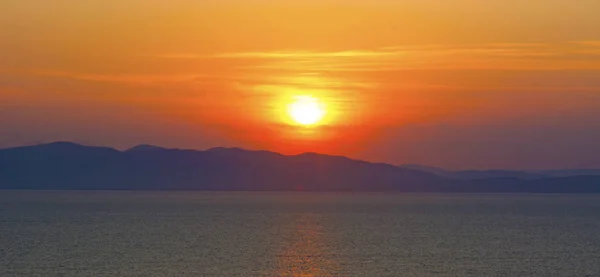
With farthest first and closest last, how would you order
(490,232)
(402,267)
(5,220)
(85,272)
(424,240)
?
(5,220) < (490,232) < (424,240) < (402,267) < (85,272)

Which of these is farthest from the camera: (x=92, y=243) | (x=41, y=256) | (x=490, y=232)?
(x=490, y=232)

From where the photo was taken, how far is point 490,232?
14838 cm

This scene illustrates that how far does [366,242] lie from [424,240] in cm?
960

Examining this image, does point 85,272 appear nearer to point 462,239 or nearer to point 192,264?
point 192,264

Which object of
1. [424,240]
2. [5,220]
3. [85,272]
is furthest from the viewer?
[5,220]

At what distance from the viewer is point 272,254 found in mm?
102188

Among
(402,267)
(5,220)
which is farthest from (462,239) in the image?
(5,220)

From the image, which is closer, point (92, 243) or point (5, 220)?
point (92, 243)

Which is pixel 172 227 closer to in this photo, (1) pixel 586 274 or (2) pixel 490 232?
(2) pixel 490 232

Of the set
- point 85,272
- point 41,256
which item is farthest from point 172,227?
point 85,272

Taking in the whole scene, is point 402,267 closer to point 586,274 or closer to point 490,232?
point 586,274

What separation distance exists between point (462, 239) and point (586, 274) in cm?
4300

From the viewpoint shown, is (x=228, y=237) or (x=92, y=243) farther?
(x=228, y=237)

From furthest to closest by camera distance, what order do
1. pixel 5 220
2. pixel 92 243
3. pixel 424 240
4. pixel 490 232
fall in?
pixel 5 220 < pixel 490 232 < pixel 424 240 < pixel 92 243
